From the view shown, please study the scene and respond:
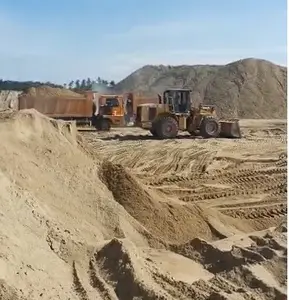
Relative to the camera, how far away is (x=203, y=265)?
6133 mm

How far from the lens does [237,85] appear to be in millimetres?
47156

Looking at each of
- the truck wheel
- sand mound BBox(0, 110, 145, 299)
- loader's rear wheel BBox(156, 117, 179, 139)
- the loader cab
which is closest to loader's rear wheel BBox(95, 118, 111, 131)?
the truck wheel

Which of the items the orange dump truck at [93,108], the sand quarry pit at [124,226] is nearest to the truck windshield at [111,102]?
the orange dump truck at [93,108]

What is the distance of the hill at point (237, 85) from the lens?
43.5 metres

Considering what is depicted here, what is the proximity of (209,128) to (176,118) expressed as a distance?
115 centimetres

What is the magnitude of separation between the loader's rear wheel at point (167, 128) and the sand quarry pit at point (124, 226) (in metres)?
5.29

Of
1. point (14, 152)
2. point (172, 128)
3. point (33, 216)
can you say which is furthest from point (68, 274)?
point (172, 128)

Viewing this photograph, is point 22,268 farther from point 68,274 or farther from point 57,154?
point 57,154

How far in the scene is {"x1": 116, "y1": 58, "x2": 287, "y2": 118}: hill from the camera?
143ft

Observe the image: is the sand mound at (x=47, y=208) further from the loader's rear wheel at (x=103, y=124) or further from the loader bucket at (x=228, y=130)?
the loader's rear wheel at (x=103, y=124)

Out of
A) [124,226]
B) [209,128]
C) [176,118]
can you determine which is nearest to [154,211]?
[124,226]

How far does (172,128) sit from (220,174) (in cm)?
648

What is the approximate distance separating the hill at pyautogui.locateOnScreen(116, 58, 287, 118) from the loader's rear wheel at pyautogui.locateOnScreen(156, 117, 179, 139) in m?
20.1

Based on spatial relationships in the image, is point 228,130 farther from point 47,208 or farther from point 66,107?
point 47,208
